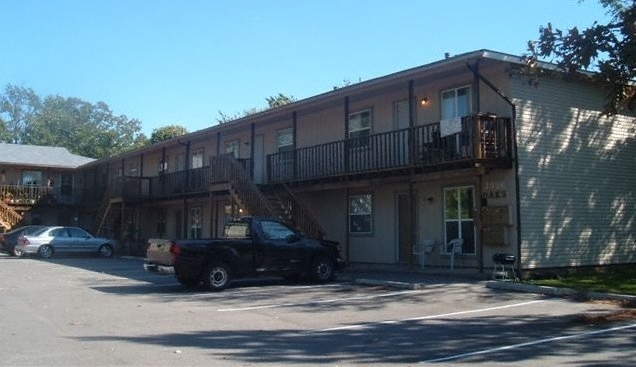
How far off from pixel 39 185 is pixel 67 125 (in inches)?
1481

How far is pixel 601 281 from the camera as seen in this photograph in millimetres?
16359

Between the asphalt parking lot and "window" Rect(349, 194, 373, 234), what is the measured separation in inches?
231

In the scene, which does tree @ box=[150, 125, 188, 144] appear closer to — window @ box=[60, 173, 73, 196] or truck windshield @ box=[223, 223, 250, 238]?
window @ box=[60, 173, 73, 196]

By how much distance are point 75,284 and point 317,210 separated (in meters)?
9.67

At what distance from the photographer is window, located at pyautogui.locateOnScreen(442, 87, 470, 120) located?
19.1 m

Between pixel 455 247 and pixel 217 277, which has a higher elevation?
pixel 455 247

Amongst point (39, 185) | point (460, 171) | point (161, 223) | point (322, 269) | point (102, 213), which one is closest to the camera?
point (460, 171)

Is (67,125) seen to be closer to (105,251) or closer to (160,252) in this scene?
(105,251)

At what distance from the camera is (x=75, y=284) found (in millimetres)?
17625

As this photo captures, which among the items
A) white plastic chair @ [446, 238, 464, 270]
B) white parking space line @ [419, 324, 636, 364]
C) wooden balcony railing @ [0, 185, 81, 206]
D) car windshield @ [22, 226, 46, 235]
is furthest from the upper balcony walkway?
wooden balcony railing @ [0, 185, 81, 206]

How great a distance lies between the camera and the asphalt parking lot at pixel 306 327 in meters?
8.14

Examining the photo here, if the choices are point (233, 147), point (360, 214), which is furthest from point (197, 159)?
point (360, 214)

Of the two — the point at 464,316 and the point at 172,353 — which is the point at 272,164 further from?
the point at 172,353

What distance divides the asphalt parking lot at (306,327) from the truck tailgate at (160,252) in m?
0.75
